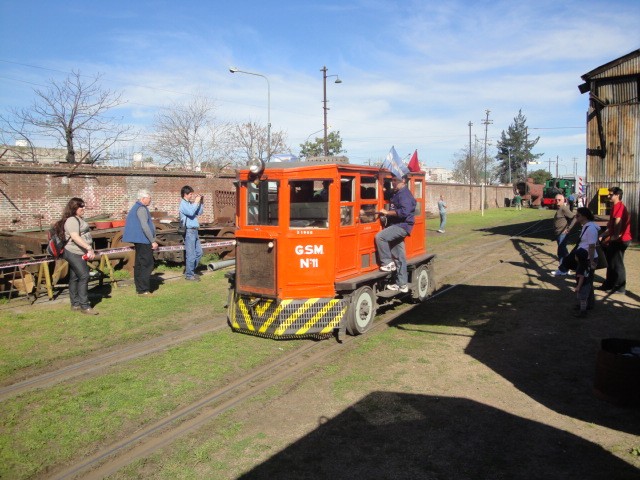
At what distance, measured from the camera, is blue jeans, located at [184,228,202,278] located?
11750 millimetres

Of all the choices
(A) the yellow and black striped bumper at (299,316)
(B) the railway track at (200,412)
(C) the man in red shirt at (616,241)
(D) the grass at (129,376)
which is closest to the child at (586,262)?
(C) the man in red shirt at (616,241)

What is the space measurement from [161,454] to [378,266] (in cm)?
503

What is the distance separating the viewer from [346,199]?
7.56m

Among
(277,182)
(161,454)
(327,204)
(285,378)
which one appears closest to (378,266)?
(327,204)

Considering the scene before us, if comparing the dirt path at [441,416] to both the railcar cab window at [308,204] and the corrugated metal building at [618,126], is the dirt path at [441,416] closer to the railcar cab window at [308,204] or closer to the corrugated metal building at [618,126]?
the railcar cab window at [308,204]

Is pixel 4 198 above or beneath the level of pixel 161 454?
above

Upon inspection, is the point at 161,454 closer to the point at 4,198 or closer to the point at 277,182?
the point at 277,182

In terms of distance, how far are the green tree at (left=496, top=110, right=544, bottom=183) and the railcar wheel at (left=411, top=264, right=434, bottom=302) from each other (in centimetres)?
8463

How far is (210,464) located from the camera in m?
4.11

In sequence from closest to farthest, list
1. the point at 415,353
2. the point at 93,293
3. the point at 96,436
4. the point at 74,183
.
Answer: the point at 96,436 → the point at 415,353 → the point at 93,293 → the point at 74,183

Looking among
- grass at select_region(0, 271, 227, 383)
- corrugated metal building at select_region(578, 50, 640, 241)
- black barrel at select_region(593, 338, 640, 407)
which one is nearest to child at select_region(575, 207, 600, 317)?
black barrel at select_region(593, 338, 640, 407)

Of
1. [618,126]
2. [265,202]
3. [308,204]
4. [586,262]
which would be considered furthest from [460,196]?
[265,202]

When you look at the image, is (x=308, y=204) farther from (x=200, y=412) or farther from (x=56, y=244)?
(x=56, y=244)

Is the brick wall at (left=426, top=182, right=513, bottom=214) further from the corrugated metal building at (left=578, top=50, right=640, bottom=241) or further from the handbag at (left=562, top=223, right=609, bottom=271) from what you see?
the handbag at (left=562, top=223, right=609, bottom=271)
